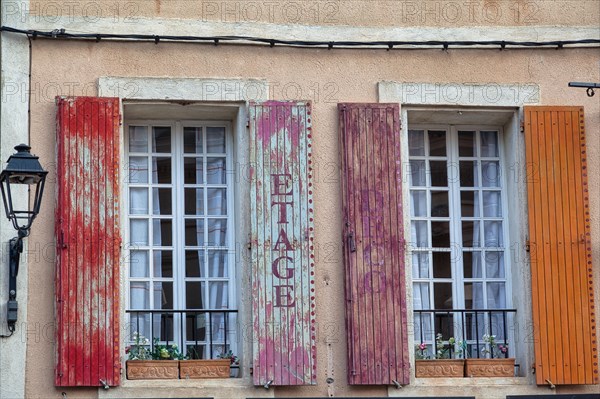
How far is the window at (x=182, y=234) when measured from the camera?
13.3 metres

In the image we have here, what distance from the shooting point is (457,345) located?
13.5 meters

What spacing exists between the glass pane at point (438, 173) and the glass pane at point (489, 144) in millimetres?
347

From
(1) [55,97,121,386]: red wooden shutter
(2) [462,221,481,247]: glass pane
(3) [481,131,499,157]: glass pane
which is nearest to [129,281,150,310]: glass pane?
(1) [55,97,121,386]: red wooden shutter

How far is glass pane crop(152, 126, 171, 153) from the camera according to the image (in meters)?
13.6

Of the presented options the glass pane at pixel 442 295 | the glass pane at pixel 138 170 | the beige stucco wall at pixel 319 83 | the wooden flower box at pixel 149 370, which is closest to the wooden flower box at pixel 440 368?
the beige stucco wall at pixel 319 83

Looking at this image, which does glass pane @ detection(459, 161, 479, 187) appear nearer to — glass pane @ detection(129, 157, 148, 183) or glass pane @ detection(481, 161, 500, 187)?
glass pane @ detection(481, 161, 500, 187)

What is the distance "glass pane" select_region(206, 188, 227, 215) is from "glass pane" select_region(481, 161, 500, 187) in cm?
213

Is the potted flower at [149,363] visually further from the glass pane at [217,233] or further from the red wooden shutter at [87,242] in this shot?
the glass pane at [217,233]

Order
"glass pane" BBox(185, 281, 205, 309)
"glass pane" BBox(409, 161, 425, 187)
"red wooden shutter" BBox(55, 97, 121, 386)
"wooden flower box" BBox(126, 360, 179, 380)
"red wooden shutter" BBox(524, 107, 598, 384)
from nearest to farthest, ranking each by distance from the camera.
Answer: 1. "red wooden shutter" BBox(55, 97, 121, 386)
2. "wooden flower box" BBox(126, 360, 179, 380)
3. "red wooden shutter" BBox(524, 107, 598, 384)
4. "glass pane" BBox(185, 281, 205, 309)
5. "glass pane" BBox(409, 161, 425, 187)

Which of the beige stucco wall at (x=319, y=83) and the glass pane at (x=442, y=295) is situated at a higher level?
the beige stucco wall at (x=319, y=83)

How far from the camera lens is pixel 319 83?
13.5 m

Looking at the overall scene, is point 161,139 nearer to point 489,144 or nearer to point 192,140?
point 192,140

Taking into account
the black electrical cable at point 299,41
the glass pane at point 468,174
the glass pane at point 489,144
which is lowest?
the glass pane at point 468,174

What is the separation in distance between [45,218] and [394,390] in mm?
2983
